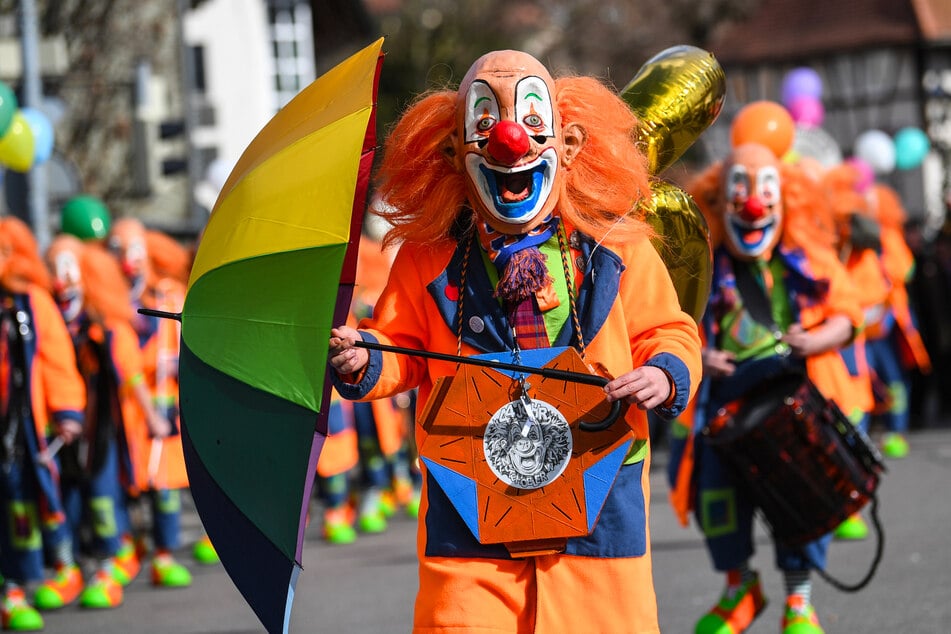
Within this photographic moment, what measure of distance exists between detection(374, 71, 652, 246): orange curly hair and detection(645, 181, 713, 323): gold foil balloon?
0.57 feet

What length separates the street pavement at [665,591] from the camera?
6973 millimetres

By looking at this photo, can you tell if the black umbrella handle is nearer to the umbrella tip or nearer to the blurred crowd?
the umbrella tip

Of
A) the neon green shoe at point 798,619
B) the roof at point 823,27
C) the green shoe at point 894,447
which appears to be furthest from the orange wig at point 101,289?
the roof at point 823,27

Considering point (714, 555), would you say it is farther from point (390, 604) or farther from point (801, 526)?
point (390, 604)

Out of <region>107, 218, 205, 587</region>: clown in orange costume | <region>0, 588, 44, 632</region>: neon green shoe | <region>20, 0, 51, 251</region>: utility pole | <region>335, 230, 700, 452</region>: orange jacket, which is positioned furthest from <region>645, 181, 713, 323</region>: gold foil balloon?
<region>20, 0, 51, 251</region>: utility pole

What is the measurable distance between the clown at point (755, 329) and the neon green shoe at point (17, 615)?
126 inches

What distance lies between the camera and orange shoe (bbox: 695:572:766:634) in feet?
19.7

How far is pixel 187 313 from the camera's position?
3.86 meters

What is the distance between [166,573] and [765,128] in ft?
13.6

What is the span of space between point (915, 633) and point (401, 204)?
3247mm

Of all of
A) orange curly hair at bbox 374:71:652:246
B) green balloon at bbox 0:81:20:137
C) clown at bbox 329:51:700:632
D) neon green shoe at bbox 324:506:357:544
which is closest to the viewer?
clown at bbox 329:51:700:632

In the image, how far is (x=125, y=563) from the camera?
869 cm

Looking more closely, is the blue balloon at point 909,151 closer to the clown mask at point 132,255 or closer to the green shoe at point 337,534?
the green shoe at point 337,534

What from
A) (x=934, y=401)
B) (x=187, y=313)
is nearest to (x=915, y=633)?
(x=187, y=313)
